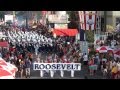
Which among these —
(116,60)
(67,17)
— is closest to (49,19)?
(67,17)

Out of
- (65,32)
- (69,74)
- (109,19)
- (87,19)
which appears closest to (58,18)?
(65,32)

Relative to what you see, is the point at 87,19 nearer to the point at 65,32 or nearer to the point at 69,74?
the point at 65,32

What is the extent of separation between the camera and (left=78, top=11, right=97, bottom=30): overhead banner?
32562 mm

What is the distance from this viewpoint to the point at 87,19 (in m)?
32.7

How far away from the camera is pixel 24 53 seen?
1284 inches

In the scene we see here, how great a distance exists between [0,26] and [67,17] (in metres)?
2.39

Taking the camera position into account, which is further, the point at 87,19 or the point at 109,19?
the point at 87,19

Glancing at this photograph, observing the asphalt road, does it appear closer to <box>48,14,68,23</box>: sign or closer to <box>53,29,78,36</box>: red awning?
<box>53,29,78,36</box>: red awning

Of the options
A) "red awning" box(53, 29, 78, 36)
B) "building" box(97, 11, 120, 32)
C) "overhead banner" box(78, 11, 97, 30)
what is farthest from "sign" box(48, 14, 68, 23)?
"building" box(97, 11, 120, 32)

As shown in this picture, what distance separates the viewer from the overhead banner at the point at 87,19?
3256 centimetres

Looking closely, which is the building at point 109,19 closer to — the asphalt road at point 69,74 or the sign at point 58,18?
the sign at point 58,18
